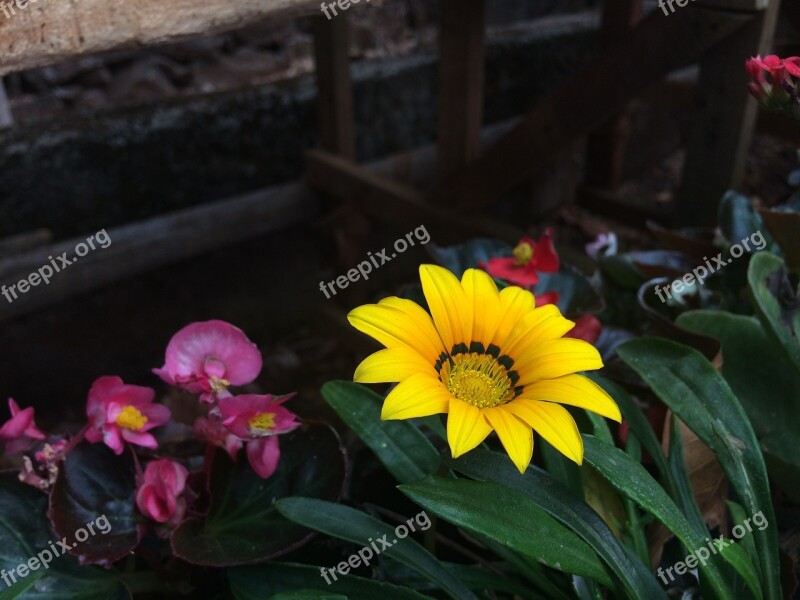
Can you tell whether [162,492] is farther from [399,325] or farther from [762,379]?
[762,379]

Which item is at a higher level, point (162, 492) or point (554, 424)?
point (554, 424)

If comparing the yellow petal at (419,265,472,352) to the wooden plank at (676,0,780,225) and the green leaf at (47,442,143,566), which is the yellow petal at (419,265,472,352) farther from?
the wooden plank at (676,0,780,225)

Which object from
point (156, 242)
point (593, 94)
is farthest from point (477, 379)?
point (156, 242)

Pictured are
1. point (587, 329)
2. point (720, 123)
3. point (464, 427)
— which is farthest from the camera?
point (720, 123)

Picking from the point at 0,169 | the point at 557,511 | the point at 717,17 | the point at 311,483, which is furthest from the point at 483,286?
the point at 0,169

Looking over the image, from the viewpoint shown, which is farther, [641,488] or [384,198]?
[384,198]

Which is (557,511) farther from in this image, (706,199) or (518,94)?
(518,94)

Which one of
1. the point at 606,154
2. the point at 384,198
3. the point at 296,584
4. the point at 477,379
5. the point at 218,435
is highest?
the point at 477,379
